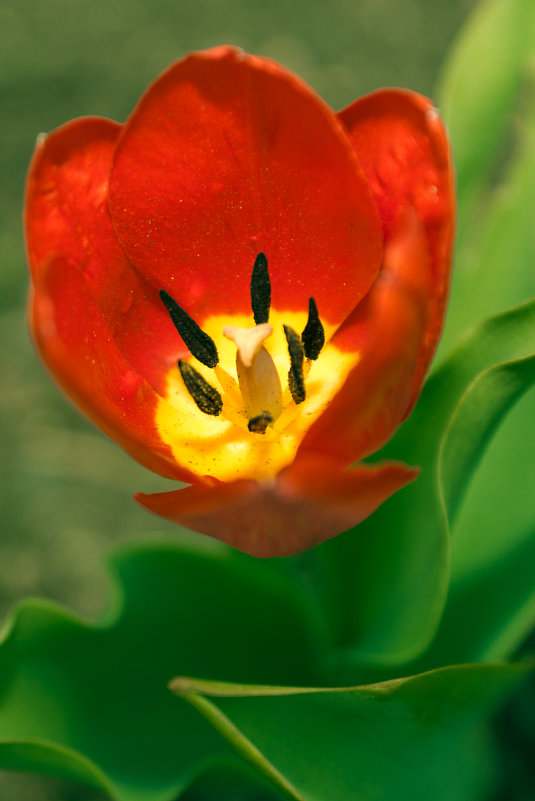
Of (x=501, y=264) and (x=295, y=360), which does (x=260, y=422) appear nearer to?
(x=295, y=360)

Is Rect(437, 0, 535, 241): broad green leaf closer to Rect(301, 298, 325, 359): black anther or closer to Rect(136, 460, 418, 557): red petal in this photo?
Rect(301, 298, 325, 359): black anther

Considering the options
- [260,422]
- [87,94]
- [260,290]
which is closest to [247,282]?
[260,290]

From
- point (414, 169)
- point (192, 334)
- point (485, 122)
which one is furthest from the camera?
point (485, 122)

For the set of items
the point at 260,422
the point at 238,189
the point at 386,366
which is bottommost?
the point at 260,422

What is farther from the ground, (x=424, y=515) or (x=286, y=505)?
(x=286, y=505)

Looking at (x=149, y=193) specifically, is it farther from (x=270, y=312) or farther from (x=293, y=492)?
(x=293, y=492)

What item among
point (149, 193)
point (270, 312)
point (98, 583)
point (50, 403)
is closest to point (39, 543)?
point (98, 583)
